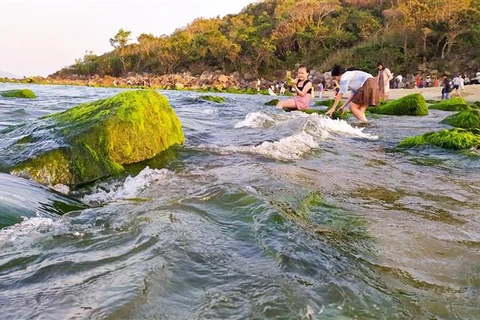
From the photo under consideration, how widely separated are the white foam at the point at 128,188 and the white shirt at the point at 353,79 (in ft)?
19.4

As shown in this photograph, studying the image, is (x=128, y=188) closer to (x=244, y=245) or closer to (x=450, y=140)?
(x=244, y=245)

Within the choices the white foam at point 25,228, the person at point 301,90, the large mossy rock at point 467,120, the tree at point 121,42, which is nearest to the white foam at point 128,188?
the white foam at point 25,228

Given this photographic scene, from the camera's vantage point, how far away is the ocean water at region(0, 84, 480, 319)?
1.84 metres

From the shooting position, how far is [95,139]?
5.00 metres

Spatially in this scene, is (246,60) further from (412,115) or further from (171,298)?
(171,298)

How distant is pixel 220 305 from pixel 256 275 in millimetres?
339

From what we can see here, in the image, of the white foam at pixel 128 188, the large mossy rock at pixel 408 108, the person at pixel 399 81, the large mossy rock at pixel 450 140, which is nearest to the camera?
the white foam at pixel 128 188

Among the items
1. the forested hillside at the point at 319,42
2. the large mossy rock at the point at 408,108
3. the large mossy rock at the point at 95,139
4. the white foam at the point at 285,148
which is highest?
the forested hillside at the point at 319,42

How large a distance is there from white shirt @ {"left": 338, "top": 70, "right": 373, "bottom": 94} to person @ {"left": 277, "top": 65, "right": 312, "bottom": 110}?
1.44 metres

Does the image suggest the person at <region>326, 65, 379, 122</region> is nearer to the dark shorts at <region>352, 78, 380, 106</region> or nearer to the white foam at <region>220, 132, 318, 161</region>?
the dark shorts at <region>352, 78, 380, 106</region>

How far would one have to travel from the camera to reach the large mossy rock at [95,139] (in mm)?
4426

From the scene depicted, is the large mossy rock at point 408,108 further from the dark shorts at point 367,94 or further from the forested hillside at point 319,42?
the forested hillside at point 319,42

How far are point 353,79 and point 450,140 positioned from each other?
11.5 feet

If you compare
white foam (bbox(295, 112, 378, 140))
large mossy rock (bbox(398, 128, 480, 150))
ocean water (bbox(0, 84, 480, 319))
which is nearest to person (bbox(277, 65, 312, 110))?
white foam (bbox(295, 112, 378, 140))
